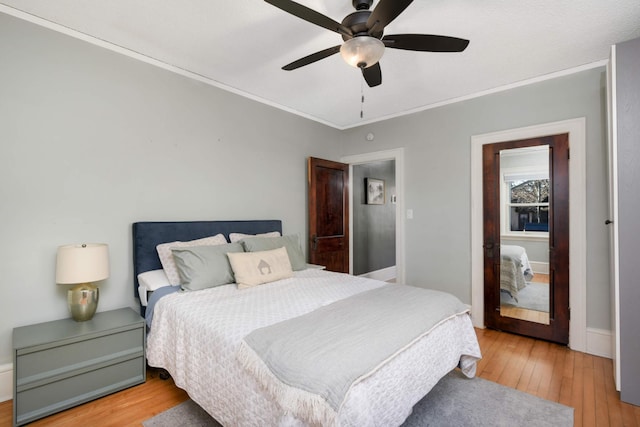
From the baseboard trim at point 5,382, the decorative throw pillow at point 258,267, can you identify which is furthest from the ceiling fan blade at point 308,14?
the baseboard trim at point 5,382

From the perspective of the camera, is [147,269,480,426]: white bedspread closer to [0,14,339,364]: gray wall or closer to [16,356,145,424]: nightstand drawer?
[16,356,145,424]: nightstand drawer

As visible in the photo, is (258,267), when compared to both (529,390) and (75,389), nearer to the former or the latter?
(75,389)

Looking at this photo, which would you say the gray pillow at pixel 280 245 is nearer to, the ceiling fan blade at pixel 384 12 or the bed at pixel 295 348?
the bed at pixel 295 348

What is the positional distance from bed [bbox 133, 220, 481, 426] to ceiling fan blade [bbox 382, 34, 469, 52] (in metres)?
1.61

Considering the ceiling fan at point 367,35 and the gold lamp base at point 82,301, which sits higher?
the ceiling fan at point 367,35

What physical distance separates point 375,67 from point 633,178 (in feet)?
6.20

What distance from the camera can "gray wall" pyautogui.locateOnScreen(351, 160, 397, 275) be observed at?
5090mm

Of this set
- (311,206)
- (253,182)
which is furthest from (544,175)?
(253,182)

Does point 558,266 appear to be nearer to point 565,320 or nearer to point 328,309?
point 565,320

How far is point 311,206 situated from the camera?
153 inches

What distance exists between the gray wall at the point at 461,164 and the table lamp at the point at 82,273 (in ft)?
10.6

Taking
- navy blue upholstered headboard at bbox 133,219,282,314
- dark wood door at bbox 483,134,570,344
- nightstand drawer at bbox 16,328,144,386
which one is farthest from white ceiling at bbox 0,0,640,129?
nightstand drawer at bbox 16,328,144,386

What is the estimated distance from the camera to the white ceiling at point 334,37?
198 cm

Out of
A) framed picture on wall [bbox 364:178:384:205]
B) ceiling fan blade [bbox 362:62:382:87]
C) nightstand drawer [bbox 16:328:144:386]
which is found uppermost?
ceiling fan blade [bbox 362:62:382:87]
